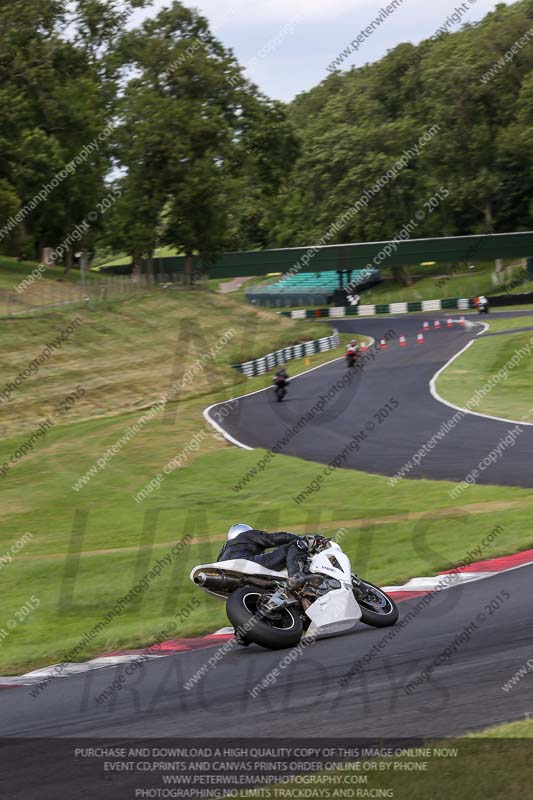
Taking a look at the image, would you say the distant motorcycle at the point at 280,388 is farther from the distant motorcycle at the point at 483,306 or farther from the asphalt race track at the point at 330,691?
the distant motorcycle at the point at 483,306

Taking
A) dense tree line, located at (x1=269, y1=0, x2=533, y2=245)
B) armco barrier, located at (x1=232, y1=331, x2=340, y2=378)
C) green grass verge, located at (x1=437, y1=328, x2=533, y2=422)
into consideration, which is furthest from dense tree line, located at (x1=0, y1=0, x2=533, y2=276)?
green grass verge, located at (x1=437, y1=328, x2=533, y2=422)

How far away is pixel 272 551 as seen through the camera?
371 inches

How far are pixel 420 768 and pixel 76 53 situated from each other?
6690 centimetres

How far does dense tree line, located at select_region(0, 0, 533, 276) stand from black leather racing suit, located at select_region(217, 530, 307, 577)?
45.8 meters

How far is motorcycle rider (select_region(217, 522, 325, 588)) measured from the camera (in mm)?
9164

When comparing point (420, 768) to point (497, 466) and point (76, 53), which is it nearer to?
point (497, 466)

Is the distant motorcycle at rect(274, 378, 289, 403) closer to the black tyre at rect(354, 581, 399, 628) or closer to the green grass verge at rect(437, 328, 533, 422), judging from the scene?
the green grass verge at rect(437, 328, 533, 422)

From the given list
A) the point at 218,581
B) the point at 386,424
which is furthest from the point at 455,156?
the point at 218,581

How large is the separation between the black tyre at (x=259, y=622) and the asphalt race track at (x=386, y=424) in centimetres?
1068

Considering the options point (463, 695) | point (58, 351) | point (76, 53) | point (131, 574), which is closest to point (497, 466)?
point (131, 574)

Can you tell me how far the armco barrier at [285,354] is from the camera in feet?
140

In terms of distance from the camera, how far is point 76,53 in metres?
65.7

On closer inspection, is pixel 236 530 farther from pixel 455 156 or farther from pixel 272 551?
pixel 455 156

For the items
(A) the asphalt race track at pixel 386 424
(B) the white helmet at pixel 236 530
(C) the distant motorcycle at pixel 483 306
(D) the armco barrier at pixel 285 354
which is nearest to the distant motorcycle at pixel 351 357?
(A) the asphalt race track at pixel 386 424
